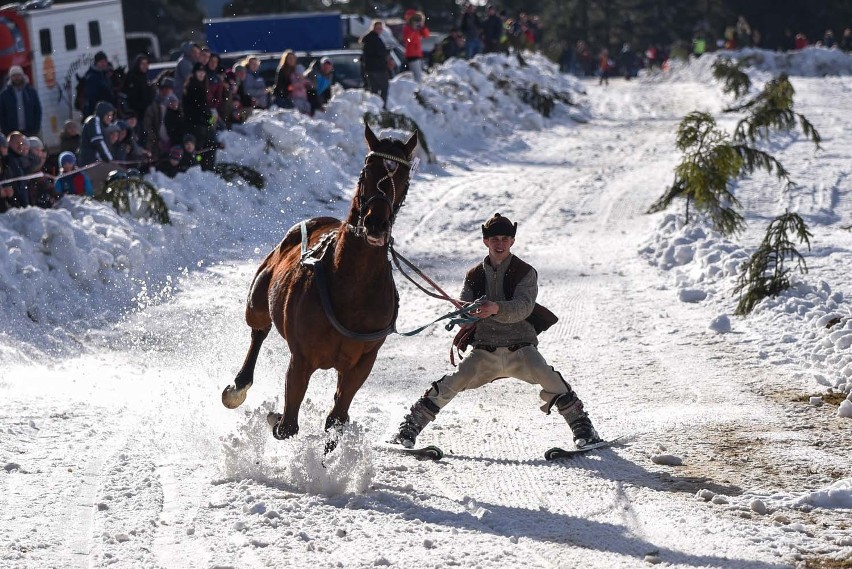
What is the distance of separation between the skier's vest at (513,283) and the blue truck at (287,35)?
26315 mm

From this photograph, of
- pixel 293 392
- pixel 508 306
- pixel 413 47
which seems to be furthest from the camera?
pixel 413 47

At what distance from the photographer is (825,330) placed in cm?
978

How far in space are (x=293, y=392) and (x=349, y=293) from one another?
666mm

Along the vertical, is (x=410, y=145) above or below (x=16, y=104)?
above

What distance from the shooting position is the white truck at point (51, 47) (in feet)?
67.2

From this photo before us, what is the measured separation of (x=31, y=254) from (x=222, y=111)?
6.86 metres

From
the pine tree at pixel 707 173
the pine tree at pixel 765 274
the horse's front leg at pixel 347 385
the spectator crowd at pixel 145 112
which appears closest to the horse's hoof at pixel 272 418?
the horse's front leg at pixel 347 385

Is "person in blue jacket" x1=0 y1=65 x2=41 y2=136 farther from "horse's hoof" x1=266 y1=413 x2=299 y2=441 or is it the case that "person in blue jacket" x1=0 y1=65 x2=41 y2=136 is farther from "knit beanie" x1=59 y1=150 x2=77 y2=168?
"horse's hoof" x1=266 y1=413 x2=299 y2=441

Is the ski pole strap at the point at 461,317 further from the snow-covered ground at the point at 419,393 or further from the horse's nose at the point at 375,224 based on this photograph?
the horse's nose at the point at 375,224

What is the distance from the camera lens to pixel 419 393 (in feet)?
30.7

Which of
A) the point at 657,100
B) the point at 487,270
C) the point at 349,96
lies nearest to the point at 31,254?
the point at 487,270

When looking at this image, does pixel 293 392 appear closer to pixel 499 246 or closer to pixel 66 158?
pixel 499 246

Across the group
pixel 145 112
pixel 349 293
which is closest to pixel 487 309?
pixel 349 293

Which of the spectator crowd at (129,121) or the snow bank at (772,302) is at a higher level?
the spectator crowd at (129,121)
